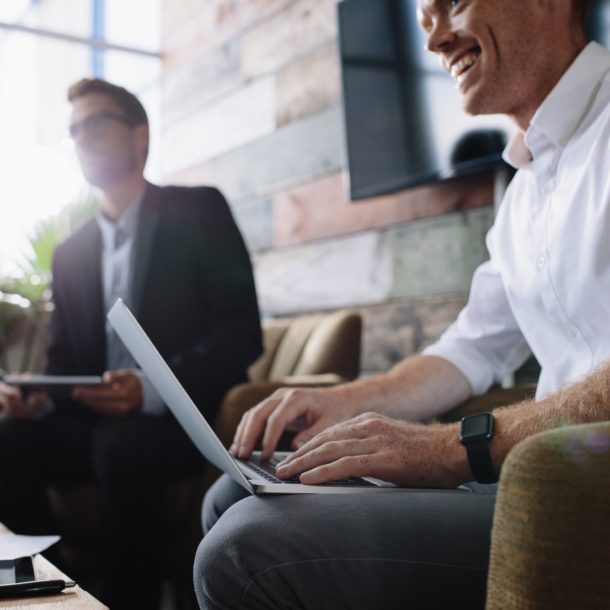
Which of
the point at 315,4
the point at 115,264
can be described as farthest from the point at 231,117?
the point at 115,264

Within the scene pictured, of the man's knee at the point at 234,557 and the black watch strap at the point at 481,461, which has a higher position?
the black watch strap at the point at 481,461

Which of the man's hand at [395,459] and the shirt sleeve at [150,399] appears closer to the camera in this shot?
the man's hand at [395,459]

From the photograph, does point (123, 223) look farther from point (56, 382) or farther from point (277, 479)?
point (277, 479)

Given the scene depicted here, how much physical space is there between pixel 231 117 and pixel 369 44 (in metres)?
1.16

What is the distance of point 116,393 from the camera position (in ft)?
5.79

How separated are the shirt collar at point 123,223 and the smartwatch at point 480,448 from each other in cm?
147

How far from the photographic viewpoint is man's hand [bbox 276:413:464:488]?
2.85ft

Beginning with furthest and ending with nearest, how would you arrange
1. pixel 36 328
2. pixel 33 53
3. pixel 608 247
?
pixel 33 53 → pixel 36 328 → pixel 608 247

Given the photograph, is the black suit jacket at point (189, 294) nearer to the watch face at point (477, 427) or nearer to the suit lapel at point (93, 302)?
the suit lapel at point (93, 302)

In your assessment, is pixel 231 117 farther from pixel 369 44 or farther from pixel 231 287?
pixel 231 287

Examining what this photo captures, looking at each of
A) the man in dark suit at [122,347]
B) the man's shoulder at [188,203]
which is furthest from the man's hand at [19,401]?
the man's shoulder at [188,203]

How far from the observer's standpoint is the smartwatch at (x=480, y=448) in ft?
2.77

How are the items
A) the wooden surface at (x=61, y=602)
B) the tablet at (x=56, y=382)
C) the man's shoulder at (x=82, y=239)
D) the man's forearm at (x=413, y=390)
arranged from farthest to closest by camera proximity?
the man's shoulder at (x=82, y=239)
the tablet at (x=56, y=382)
the man's forearm at (x=413, y=390)
the wooden surface at (x=61, y=602)

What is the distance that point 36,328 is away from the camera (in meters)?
3.32
